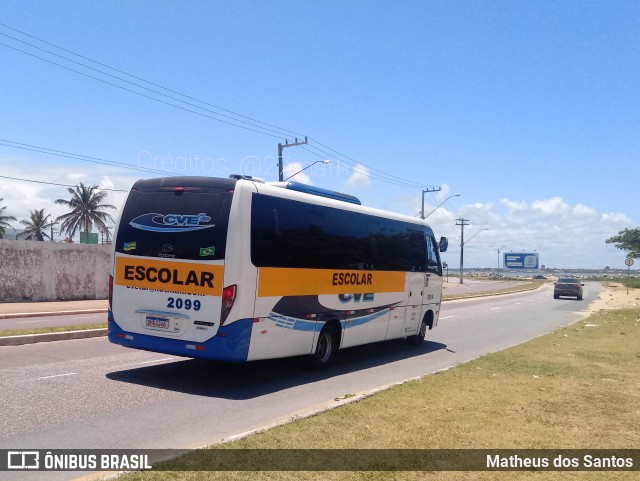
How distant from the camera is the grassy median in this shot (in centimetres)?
537

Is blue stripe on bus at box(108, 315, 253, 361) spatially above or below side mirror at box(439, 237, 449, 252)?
below

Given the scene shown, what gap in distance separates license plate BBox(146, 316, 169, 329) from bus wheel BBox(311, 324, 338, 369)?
2.91 m

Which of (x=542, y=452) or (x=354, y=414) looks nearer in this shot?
(x=542, y=452)

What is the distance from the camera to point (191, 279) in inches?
368

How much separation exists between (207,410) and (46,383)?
2753mm

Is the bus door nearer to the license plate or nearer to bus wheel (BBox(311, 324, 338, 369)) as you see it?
bus wheel (BBox(311, 324, 338, 369))

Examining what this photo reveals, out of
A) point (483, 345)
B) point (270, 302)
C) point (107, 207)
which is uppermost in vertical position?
point (107, 207)

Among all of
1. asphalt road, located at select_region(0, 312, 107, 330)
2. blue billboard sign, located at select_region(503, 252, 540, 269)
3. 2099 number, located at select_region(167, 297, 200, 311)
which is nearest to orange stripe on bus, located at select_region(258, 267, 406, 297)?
2099 number, located at select_region(167, 297, 200, 311)

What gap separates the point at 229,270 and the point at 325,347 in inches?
129

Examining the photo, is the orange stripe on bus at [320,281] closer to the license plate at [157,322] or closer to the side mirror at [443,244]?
the license plate at [157,322]

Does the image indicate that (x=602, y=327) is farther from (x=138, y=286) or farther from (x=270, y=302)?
(x=138, y=286)

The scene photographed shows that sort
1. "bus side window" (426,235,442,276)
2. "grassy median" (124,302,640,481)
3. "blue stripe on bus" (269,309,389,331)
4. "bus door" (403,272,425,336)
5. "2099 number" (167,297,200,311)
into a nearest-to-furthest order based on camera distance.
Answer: "grassy median" (124,302,640,481) < "2099 number" (167,297,200,311) < "blue stripe on bus" (269,309,389,331) < "bus door" (403,272,425,336) < "bus side window" (426,235,442,276)

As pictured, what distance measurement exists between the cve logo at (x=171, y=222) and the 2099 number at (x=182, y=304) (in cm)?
106

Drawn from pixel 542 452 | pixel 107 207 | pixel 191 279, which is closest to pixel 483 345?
pixel 191 279
